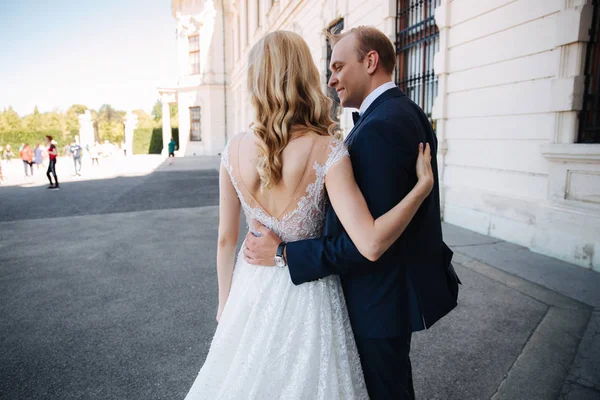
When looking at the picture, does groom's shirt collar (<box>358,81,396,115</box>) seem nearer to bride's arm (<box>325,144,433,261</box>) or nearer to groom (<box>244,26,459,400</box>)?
groom (<box>244,26,459,400</box>)

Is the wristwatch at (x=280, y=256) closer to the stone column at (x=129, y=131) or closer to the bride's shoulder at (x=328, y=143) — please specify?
the bride's shoulder at (x=328, y=143)

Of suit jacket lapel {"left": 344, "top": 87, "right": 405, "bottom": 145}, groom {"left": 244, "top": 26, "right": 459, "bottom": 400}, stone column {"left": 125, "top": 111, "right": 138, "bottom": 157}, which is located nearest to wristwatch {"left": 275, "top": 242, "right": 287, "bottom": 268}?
groom {"left": 244, "top": 26, "right": 459, "bottom": 400}

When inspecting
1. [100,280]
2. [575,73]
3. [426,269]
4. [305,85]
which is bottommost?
[100,280]

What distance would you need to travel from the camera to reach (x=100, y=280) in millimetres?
4609

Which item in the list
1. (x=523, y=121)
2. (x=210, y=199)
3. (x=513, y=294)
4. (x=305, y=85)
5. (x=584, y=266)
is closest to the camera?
(x=305, y=85)

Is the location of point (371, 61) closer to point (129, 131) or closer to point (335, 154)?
point (335, 154)

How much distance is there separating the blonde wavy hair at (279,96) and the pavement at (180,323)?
1.82m

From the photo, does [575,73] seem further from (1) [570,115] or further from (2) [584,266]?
(2) [584,266]

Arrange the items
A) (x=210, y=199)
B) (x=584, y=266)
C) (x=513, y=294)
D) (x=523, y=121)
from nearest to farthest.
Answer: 1. (x=513, y=294)
2. (x=584, y=266)
3. (x=523, y=121)
4. (x=210, y=199)

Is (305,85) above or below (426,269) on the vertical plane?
above

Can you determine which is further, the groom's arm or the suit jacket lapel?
the suit jacket lapel

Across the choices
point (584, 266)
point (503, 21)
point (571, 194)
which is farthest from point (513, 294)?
point (503, 21)

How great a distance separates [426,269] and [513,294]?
2835 millimetres

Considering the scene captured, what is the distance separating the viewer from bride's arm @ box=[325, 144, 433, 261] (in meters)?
1.28
